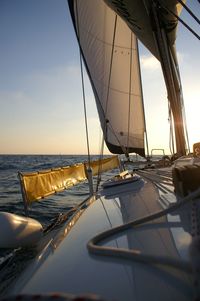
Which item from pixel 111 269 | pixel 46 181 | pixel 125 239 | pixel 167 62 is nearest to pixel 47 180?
pixel 46 181

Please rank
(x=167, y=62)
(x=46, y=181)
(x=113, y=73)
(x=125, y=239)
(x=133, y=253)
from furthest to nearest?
Answer: (x=113, y=73), (x=167, y=62), (x=46, y=181), (x=125, y=239), (x=133, y=253)

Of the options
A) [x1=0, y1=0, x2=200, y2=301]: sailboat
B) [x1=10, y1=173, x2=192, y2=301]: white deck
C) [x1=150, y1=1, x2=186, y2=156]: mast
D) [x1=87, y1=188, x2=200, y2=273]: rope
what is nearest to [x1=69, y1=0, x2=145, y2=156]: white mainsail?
[x1=150, y1=1, x2=186, y2=156]: mast

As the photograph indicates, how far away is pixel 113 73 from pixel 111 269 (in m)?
9.08

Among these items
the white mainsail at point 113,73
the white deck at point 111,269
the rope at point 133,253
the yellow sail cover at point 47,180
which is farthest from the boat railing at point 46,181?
the rope at point 133,253

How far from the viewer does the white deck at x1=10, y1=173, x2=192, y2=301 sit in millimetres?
1128

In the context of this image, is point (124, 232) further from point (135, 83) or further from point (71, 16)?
point (135, 83)

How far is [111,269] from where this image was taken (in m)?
1.32

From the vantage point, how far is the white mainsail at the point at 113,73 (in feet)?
29.7

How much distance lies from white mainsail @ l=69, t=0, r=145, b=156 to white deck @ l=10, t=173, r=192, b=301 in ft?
23.2

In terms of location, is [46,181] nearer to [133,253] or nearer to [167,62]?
[167,62]

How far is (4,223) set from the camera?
2318mm

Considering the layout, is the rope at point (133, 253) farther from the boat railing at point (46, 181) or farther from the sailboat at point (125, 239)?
the boat railing at point (46, 181)

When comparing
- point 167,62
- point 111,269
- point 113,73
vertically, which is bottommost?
point 111,269

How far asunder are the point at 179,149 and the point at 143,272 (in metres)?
5.93
